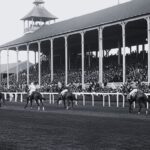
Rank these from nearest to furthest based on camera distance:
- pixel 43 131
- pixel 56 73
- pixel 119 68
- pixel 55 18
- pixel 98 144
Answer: pixel 98 144 < pixel 43 131 < pixel 119 68 < pixel 56 73 < pixel 55 18

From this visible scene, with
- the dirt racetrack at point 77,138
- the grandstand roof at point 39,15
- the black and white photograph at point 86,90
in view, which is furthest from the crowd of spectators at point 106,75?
the dirt racetrack at point 77,138

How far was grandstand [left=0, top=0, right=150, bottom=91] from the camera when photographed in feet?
109

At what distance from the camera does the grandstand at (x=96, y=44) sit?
33.2 meters

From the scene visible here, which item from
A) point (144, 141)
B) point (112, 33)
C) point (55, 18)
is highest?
point (55, 18)

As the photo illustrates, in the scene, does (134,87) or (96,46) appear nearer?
(134,87)

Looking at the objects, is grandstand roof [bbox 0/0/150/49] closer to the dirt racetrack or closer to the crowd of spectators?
the crowd of spectators

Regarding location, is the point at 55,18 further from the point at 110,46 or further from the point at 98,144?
the point at 98,144

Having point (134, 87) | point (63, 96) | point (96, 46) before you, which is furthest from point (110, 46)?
point (134, 87)

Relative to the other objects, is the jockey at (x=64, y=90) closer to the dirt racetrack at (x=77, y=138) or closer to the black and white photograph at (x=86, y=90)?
the black and white photograph at (x=86, y=90)

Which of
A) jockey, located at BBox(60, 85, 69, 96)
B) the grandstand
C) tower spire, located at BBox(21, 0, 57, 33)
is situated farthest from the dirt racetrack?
tower spire, located at BBox(21, 0, 57, 33)

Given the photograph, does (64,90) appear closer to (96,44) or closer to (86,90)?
(86,90)

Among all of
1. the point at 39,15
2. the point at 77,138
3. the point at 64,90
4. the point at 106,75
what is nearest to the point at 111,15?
the point at 106,75

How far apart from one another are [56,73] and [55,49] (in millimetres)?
7859

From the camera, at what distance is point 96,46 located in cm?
5128
